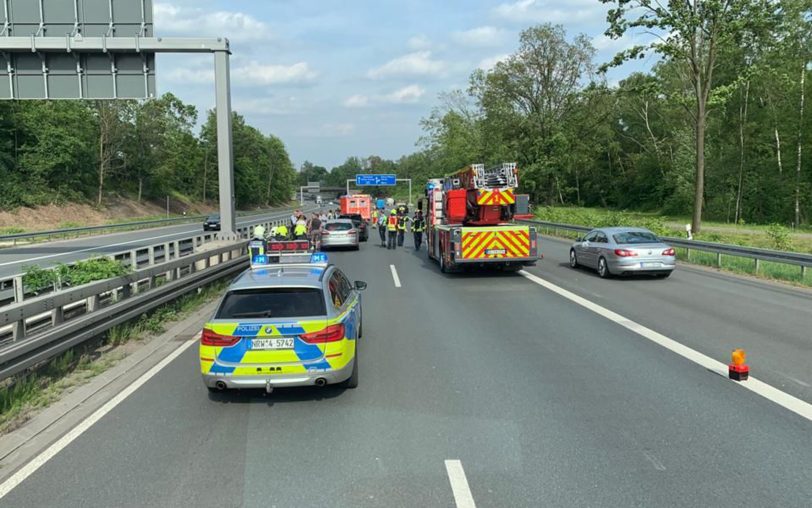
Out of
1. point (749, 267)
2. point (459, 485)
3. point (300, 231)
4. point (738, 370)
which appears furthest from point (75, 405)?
point (749, 267)

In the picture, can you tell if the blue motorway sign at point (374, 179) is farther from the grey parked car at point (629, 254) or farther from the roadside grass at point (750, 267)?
the grey parked car at point (629, 254)

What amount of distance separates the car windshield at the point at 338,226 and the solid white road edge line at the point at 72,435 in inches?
761

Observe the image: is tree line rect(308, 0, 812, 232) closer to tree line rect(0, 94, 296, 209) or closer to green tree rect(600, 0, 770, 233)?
green tree rect(600, 0, 770, 233)

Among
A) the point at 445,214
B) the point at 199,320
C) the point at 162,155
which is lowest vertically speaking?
the point at 199,320

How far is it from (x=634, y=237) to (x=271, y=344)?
1274 cm

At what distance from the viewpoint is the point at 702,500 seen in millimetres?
4141

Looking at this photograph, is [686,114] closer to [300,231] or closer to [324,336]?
[300,231]

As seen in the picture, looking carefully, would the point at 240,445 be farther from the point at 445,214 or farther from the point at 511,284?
the point at 445,214

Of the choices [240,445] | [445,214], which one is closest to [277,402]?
[240,445]

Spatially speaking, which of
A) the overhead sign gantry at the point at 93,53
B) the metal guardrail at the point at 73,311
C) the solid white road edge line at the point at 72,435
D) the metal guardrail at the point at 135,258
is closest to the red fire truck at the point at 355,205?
the metal guardrail at the point at 135,258

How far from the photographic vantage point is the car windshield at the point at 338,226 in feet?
89.9

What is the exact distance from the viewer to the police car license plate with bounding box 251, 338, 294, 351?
19.9 feet

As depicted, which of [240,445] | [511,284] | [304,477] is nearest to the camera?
[304,477]

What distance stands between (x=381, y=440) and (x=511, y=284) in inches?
426
